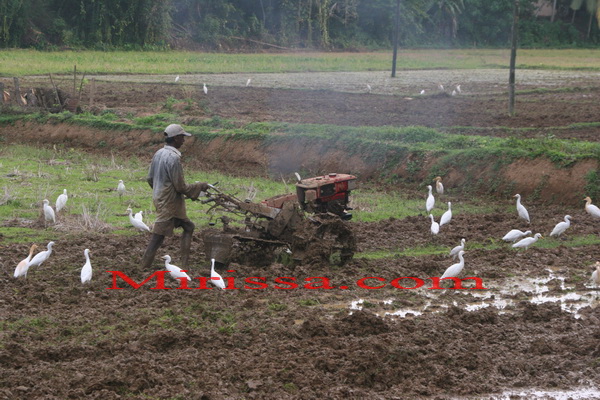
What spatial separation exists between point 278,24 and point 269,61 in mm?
6294

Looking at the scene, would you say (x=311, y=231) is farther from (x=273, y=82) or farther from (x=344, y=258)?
(x=273, y=82)

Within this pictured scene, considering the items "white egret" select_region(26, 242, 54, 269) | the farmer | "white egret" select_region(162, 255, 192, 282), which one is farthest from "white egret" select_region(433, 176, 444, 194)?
"white egret" select_region(26, 242, 54, 269)

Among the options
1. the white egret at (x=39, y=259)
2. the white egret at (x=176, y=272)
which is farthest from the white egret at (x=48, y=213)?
the white egret at (x=176, y=272)

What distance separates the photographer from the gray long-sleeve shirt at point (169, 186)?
963 cm

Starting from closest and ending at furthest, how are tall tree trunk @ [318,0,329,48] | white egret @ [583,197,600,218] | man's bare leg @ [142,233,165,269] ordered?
man's bare leg @ [142,233,165,269] < white egret @ [583,197,600,218] < tall tree trunk @ [318,0,329,48]

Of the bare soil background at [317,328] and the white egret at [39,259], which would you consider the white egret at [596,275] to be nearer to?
the bare soil background at [317,328]

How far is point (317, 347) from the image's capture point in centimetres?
758

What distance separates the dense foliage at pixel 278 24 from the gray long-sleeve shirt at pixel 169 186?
36.6 m

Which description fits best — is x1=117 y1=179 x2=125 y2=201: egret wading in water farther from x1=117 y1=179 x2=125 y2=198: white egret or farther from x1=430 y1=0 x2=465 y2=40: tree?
x1=430 y1=0 x2=465 y2=40: tree

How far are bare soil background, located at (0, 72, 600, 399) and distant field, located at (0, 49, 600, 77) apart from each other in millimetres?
27880

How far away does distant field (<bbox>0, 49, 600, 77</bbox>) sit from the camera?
128 feet

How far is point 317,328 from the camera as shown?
796cm

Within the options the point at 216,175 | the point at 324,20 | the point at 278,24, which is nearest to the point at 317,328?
the point at 216,175

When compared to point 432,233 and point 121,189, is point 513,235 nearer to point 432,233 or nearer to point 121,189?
point 432,233
